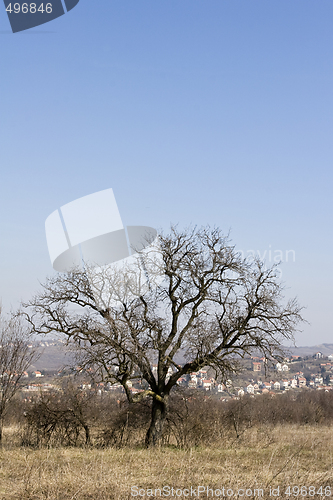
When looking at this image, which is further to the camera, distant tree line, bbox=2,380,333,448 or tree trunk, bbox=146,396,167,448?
distant tree line, bbox=2,380,333,448

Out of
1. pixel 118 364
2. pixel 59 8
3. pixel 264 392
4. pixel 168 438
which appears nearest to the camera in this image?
pixel 59 8

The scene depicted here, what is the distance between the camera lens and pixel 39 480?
20.8 ft

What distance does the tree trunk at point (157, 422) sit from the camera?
13859 mm

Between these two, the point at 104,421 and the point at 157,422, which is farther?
the point at 104,421

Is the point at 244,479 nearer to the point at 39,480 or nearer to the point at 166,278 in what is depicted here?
the point at 39,480

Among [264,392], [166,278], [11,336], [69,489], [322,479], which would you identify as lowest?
[264,392]

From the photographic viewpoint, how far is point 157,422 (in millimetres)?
14008

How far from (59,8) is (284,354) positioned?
12023 millimetres

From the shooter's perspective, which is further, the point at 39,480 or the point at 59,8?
the point at 59,8

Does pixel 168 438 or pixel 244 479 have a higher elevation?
pixel 244 479

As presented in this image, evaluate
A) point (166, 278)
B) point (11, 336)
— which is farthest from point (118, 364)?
point (11, 336)

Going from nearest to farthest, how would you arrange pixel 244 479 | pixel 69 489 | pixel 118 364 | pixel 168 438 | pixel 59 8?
pixel 69 489 < pixel 244 479 < pixel 59 8 < pixel 118 364 < pixel 168 438

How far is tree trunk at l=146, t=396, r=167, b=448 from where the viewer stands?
1386cm

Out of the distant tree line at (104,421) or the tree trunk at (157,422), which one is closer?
the tree trunk at (157,422)
